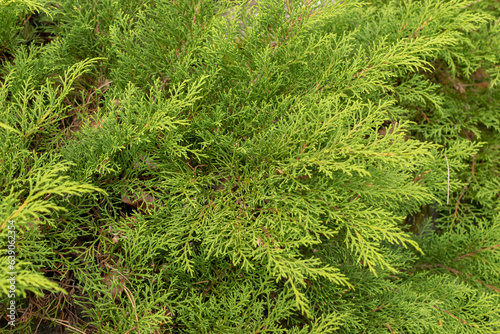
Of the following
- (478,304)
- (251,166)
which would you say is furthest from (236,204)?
(478,304)

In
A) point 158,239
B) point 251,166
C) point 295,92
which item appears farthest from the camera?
point 295,92

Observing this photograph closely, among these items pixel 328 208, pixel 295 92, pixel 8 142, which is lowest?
pixel 328 208

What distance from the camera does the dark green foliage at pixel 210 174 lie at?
1234 mm

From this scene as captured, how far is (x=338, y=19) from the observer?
1857 millimetres

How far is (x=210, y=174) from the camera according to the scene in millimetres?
1397

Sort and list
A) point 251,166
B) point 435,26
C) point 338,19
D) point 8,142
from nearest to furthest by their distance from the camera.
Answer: point 8,142 → point 251,166 → point 435,26 → point 338,19

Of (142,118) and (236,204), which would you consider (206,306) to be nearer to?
(236,204)

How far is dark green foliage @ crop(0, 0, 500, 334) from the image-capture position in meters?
1.23

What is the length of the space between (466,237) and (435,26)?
1154mm

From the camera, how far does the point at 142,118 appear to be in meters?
1.22

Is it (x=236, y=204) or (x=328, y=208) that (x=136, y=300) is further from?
(x=328, y=208)

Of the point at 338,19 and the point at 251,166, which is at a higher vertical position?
the point at 338,19

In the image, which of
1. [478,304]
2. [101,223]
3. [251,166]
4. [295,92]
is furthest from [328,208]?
[478,304]

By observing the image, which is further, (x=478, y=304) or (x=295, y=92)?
(x=478, y=304)
